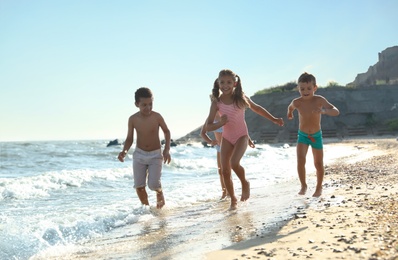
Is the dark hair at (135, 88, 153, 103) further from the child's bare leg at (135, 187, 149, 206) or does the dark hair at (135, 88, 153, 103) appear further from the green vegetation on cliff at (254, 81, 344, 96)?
the green vegetation on cliff at (254, 81, 344, 96)

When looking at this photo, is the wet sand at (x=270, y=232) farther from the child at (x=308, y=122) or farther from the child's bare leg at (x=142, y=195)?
the child's bare leg at (x=142, y=195)

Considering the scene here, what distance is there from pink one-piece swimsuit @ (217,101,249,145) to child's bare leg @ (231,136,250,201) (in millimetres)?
81

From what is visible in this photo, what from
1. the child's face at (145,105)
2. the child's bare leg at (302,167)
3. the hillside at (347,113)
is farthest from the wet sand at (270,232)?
the hillside at (347,113)

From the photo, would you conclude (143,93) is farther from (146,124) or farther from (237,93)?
(237,93)

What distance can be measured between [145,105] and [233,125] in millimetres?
1391

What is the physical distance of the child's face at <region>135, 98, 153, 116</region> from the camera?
20.6 feet

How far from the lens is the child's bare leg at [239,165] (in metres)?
5.62

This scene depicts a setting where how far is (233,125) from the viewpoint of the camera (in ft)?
19.2

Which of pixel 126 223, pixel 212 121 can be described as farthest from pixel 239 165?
pixel 126 223

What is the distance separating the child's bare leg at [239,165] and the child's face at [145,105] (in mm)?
1473

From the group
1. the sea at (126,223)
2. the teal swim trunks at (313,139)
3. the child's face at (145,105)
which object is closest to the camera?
the sea at (126,223)

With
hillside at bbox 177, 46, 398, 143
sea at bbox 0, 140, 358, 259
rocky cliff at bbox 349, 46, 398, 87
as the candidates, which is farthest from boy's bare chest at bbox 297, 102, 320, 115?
rocky cliff at bbox 349, 46, 398, 87

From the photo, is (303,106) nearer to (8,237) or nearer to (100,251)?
(100,251)

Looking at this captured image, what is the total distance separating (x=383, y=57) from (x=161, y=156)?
60.1m
